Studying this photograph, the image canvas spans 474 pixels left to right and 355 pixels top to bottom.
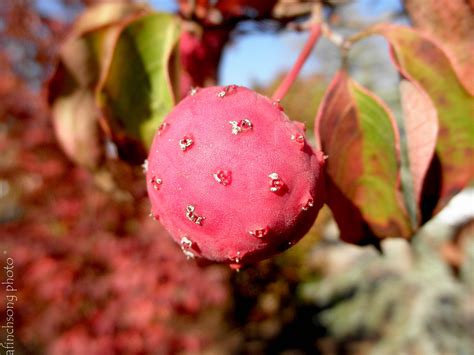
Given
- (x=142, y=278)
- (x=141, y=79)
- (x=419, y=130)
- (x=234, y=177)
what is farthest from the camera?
(x=142, y=278)

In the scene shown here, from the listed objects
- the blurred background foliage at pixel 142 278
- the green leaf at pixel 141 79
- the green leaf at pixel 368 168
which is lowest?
the blurred background foliage at pixel 142 278

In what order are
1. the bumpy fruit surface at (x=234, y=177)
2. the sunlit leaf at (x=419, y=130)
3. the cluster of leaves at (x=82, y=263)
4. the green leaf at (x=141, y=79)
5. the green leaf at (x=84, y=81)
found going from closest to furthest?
the bumpy fruit surface at (x=234, y=177)
the sunlit leaf at (x=419, y=130)
the green leaf at (x=141, y=79)
the green leaf at (x=84, y=81)
the cluster of leaves at (x=82, y=263)

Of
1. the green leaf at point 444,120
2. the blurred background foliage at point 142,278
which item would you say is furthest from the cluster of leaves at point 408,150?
the blurred background foliage at point 142,278

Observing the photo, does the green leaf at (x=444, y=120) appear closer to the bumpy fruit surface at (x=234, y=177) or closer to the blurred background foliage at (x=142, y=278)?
the bumpy fruit surface at (x=234, y=177)

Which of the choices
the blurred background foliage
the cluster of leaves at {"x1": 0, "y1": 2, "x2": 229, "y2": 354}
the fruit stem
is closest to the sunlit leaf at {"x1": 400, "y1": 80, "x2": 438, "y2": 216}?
the fruit stem

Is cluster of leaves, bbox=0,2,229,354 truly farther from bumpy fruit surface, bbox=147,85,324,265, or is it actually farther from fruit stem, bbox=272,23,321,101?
bumpy fruit surface, bbox=147,85,324,265

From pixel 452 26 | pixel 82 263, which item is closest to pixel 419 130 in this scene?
pixel 452 26

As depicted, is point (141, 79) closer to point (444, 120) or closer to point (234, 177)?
point (234, 177)
